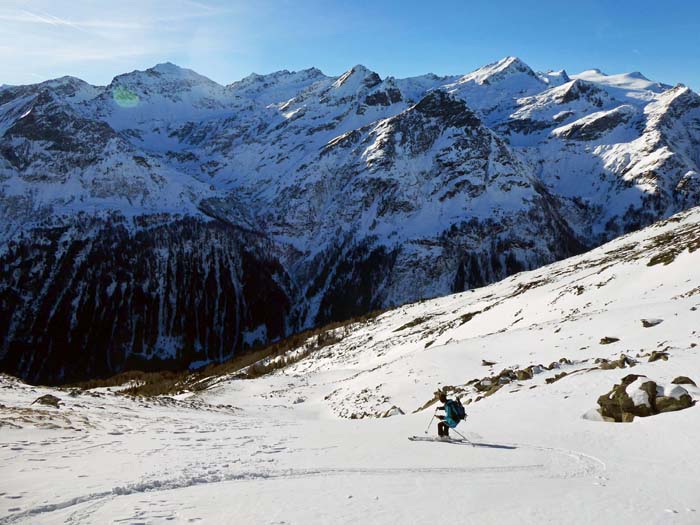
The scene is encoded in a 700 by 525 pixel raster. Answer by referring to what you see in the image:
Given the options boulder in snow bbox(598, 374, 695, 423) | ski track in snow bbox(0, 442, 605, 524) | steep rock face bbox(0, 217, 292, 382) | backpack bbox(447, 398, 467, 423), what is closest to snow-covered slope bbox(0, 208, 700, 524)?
ski track in snow bbox(0, 442, 605, 524)

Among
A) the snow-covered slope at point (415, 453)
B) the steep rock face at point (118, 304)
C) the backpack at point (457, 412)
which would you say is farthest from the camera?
the steep rock face at point (118, 304)

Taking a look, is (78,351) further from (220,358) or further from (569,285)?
(569,285)

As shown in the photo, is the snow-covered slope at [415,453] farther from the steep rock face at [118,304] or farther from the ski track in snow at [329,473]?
the steep rock face at [118,304]

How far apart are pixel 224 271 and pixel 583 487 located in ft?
649

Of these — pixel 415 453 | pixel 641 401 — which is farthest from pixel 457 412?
pixel 641 401

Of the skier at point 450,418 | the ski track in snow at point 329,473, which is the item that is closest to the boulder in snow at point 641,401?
the ski track in snow at point 329,473

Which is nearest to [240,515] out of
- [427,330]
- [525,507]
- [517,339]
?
[525,507]

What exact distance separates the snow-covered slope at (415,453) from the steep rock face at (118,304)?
500 feet

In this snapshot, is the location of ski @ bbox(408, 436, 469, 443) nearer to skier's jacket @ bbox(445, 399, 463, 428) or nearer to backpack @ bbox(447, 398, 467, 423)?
skier's jacket @ bbox(445, 399, 463, 428)

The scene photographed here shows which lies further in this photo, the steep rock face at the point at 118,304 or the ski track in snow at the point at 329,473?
the steep rock face at the point at 118,304

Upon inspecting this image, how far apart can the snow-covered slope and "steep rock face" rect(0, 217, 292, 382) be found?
152 metres

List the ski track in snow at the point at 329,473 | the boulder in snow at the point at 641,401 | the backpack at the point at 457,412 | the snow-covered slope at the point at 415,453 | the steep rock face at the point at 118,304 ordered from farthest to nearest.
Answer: the steep rock face at the point at 118,304
the backpack at the point at 457,412
the boulder in snow at the point at 641,401
the ski track in snow at the point at 329,473
the snow-covered slope at the point at 415,453

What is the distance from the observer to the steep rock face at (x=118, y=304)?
162375 mm

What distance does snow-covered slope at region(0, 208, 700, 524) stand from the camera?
8.80m
